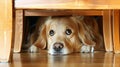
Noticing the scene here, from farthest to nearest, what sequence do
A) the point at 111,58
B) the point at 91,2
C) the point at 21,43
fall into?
1. the point at 21,43
2. the point at 111,58
3. the point at 91,2

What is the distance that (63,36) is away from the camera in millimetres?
1876

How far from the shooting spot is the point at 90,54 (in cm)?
182

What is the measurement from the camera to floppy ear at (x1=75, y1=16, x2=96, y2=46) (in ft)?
6.37

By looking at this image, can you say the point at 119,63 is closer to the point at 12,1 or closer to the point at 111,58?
the point at 111,58

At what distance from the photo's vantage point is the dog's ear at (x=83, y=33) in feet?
6.37

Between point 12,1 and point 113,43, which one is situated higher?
point 12,1

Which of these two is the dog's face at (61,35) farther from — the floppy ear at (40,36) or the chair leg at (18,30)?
the chair leg at (18,30)

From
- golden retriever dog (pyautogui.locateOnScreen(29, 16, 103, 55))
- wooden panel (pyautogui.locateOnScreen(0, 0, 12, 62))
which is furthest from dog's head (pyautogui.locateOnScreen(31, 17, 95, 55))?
wooden panel (pyautogui.locateOnScreen(0, 0, 12, 62))

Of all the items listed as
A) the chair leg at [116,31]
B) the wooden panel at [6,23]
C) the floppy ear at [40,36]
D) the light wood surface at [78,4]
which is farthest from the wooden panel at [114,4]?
the floppy ear at [40,36]

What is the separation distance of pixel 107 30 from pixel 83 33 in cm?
14

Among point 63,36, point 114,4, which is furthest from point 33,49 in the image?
point 114,4

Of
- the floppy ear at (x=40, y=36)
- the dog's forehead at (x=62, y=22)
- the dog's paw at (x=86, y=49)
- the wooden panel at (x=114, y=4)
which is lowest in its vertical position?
the dog's paw at (x=86, y=49)

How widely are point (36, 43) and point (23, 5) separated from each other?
61 centimetres

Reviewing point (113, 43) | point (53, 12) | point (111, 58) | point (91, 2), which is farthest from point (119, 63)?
point (53, 12)
